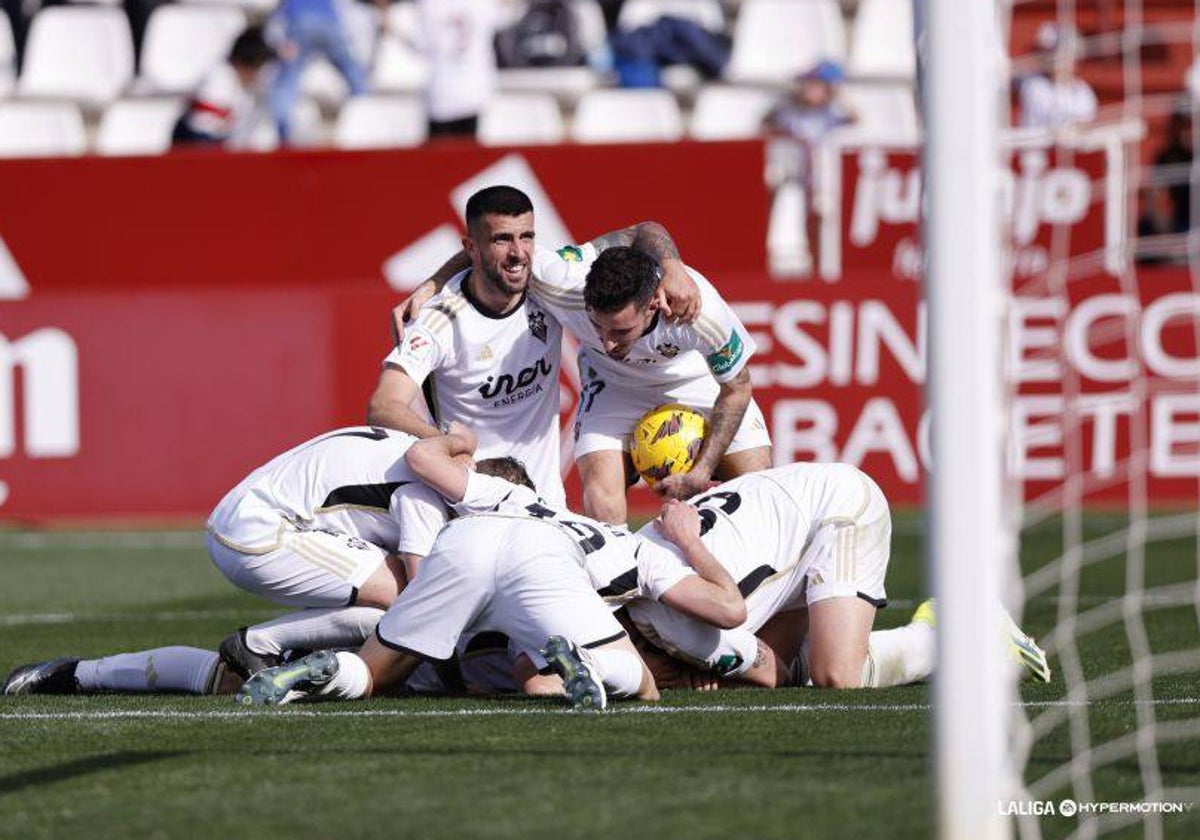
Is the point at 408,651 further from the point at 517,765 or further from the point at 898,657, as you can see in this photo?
the point at 898,657

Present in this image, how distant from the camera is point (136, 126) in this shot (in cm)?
1831

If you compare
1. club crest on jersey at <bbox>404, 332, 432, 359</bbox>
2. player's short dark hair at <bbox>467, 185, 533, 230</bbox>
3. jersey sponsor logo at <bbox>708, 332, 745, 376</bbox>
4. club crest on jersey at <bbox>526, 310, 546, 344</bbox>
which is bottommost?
jersey sponsor logo at <bbox>708, 332, 745, 376</bbox>

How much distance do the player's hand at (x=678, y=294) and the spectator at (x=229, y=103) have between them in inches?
360

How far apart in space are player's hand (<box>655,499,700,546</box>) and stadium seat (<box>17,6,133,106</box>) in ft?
43.3

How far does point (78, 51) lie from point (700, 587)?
1401 centimetres

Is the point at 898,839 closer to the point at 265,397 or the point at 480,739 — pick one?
the point at 480,739

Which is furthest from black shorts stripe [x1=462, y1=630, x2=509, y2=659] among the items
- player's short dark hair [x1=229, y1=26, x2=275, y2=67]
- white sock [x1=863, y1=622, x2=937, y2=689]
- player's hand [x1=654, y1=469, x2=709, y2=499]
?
player's short dark hair [x1=229, y1=26, x2=275, y2=67]

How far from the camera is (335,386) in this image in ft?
47.7

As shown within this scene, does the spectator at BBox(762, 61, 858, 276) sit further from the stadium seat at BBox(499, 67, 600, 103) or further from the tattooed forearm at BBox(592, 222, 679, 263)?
the tattooed forearm at BBox(592, 222, 679, 263)

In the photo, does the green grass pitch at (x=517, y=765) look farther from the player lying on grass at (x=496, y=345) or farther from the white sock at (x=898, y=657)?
the player lying on grass at (x=496, y=345)

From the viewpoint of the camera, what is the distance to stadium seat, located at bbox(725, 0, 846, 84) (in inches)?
746

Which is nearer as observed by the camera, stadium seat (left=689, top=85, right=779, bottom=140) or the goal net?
the goal net

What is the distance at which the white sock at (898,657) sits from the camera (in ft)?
24.6

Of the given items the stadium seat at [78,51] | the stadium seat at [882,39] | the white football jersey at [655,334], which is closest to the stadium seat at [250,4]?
the stadium seat at [78,51]
